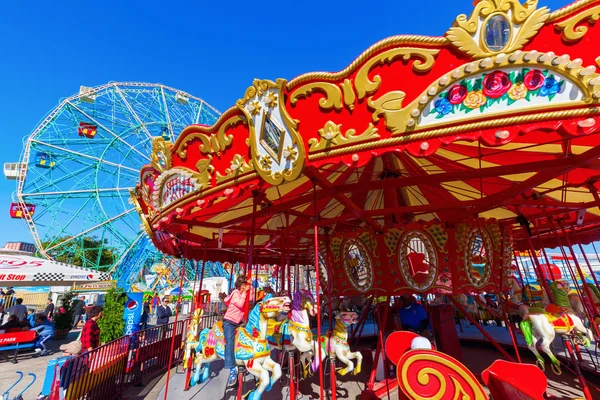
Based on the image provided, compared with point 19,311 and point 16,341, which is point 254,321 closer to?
point 16,341

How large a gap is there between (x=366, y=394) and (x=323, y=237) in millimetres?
3028

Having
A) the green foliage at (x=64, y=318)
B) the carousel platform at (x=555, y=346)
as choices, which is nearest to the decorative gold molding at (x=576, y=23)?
the carousel platform at (x=555, y=346)

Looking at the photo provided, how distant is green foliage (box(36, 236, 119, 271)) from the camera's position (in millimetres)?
21078

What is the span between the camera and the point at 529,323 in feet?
14.9

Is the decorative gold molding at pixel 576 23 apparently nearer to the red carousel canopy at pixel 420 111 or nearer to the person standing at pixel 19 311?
the red carousel canopy at pixel 420 111

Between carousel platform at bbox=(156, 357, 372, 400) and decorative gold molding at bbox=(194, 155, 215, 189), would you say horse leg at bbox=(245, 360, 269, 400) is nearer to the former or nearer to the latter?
carousel platform at bbox=(156, 357, 372, 400)

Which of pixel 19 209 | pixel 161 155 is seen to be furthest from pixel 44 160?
pixel 161 155

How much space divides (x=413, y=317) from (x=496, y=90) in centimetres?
495

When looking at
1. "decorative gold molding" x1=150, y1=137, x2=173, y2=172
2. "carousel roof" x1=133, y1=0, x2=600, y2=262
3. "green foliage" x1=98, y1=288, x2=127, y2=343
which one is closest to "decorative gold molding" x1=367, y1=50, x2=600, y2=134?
"carousel roof" x1=133, y1=0, x2=600, y2=262

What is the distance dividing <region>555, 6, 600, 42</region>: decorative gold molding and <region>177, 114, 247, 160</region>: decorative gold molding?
288cm

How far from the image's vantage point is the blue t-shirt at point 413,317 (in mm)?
6098

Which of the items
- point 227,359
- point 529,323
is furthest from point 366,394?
point 529,323

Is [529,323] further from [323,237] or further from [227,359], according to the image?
[227,359]

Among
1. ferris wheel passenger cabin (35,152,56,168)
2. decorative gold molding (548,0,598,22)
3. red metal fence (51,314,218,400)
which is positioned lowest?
red metal fence (51,314,218,400)
